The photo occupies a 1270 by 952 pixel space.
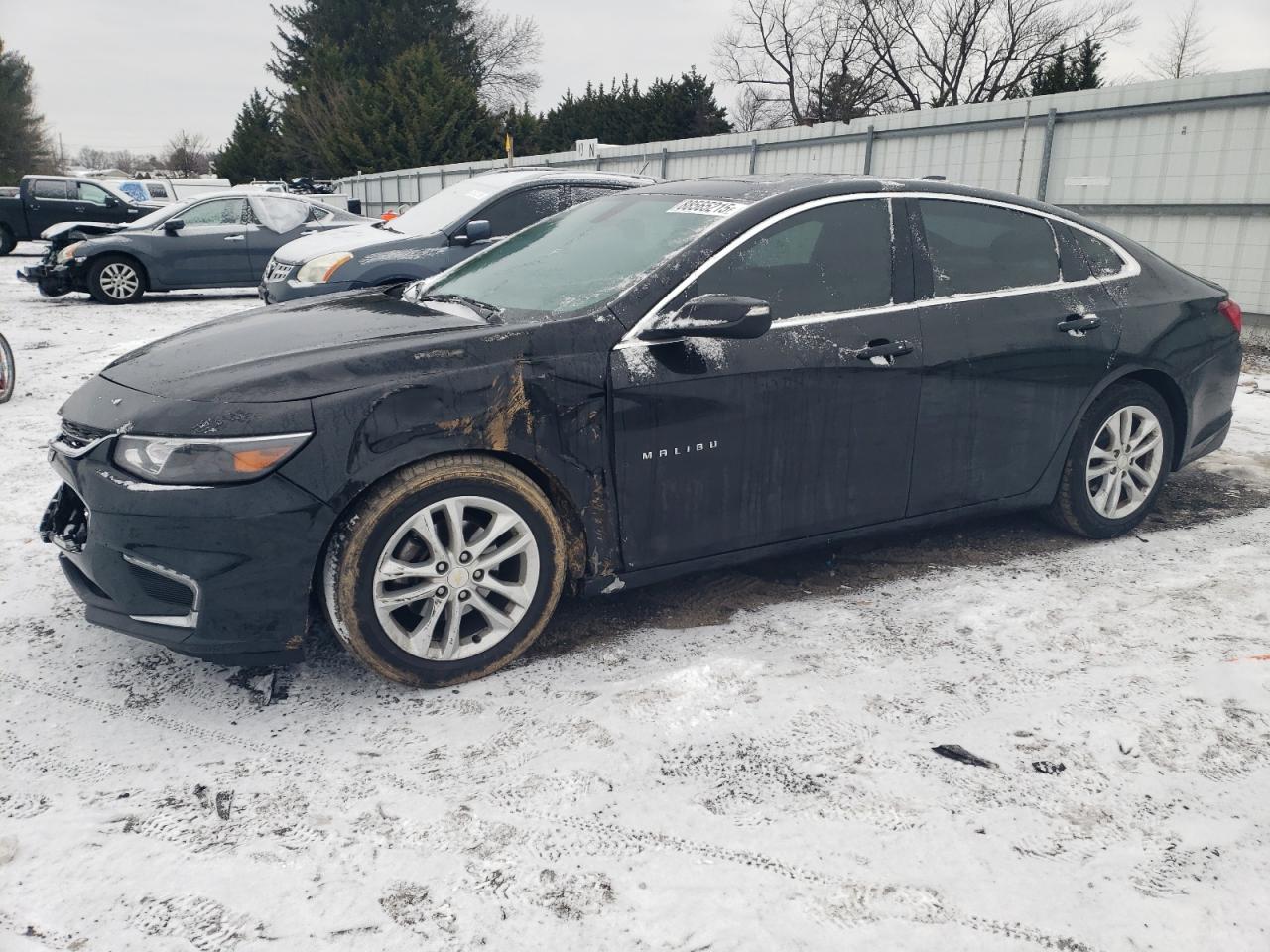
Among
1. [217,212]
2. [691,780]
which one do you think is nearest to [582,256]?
[691,780]

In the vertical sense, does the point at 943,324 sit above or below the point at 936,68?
below

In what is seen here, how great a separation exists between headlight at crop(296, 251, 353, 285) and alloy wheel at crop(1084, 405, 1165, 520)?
20.9ft

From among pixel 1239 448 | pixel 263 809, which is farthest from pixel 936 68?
pixel 263 809

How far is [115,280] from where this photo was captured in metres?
13.4

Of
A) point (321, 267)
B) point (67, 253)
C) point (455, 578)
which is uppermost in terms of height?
point (321, 267)

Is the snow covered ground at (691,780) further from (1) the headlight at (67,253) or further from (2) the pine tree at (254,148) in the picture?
(2) the pine tree at (254,148)

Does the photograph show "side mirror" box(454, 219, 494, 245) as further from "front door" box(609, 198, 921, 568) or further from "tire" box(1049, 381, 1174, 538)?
"tire" box(1049, 381, 1174, 538)

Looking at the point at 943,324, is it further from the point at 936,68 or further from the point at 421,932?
the point at 936,68

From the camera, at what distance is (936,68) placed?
39312 mm

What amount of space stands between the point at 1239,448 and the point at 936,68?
37.3 metres

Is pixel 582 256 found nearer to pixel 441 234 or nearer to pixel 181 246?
pixel 441 234

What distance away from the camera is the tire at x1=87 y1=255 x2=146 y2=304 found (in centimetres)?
1321

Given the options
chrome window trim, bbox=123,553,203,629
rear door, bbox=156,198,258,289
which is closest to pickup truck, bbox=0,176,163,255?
rear door, bbox=156,198,258,289

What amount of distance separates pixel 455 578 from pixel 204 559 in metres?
0.73
